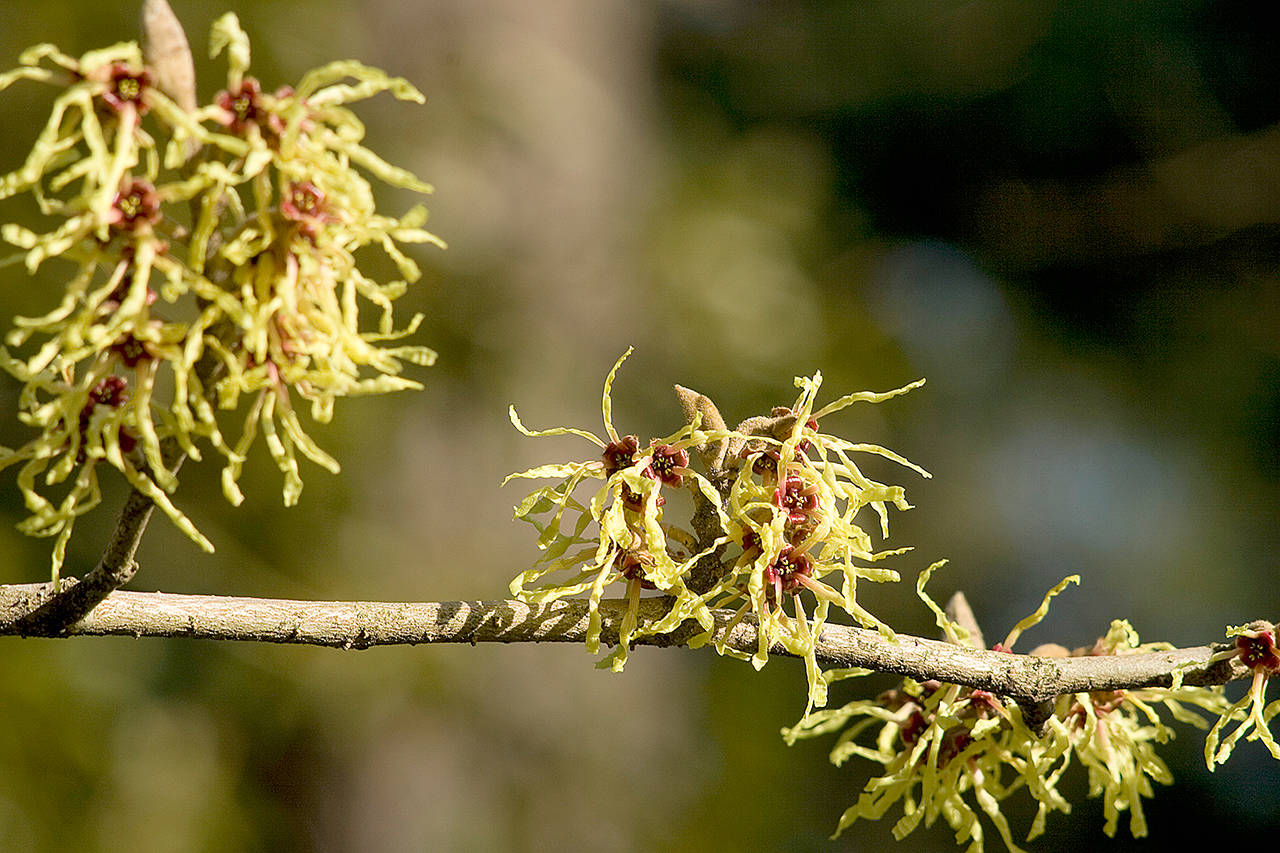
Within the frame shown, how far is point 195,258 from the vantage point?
707 millimetres

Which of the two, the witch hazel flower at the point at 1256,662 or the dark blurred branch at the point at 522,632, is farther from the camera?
the witch hazel flower at the point at 1256,662

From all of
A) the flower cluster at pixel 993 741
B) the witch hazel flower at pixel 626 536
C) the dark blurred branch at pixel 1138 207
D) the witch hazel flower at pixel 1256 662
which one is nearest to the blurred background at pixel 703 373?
the dark blurred branch at pixel 1138 207

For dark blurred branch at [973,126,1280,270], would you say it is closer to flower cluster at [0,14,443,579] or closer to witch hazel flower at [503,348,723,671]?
Result: witch hazel flower at [503,348,723,671]

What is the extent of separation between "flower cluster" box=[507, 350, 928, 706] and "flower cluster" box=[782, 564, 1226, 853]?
0.72 ft

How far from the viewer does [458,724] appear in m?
3.12

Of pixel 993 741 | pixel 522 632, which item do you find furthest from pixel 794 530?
pixel 993 741

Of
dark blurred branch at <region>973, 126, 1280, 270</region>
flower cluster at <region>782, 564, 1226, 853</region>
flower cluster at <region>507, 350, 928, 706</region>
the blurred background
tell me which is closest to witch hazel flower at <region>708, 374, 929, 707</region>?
flower cluster at <region>507, 350, 928, 706</region>

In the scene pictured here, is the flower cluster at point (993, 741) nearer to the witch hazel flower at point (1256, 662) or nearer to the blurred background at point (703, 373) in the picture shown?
the witch hazel flower at point (1256, 662)

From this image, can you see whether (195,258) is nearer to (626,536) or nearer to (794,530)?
(626,536)

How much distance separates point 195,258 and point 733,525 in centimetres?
45

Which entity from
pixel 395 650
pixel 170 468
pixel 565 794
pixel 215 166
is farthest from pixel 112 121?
pixel 565 794

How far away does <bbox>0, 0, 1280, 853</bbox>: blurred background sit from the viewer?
2.90m

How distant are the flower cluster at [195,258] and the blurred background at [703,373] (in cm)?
220

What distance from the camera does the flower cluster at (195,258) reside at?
0.70 meters
